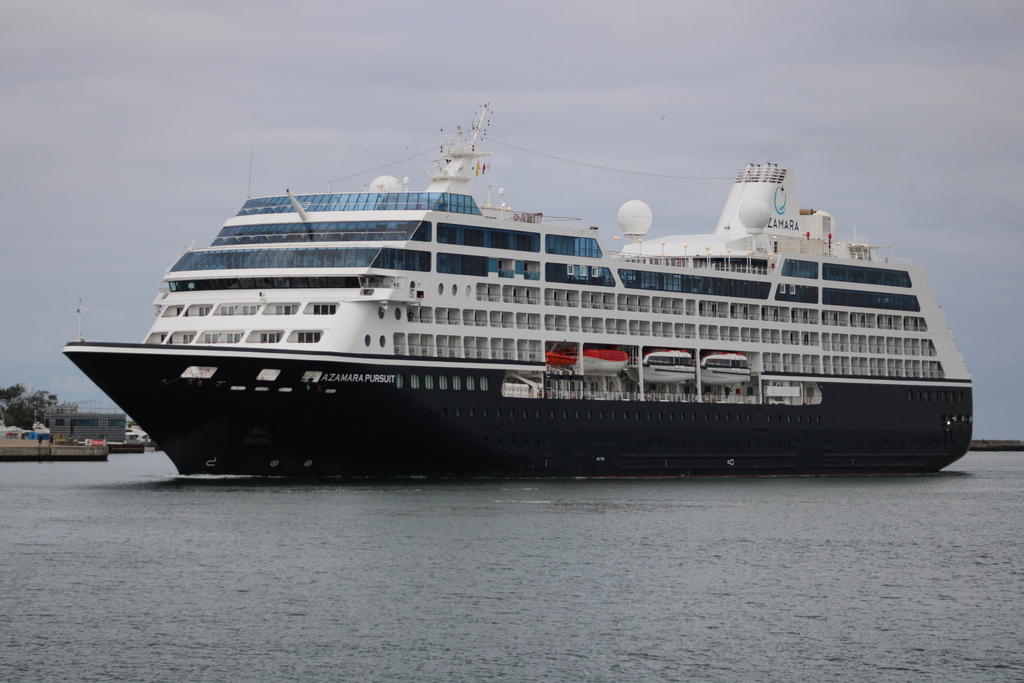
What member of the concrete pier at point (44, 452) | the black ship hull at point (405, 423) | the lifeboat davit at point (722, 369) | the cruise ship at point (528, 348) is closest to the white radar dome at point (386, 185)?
the cruise ship at point (528, 348)

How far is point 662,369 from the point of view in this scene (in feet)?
211

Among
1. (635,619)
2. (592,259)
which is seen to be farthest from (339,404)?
(635,619)

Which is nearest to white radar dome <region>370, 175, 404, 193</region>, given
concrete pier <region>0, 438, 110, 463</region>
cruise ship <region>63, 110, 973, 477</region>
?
cruise ship <region>63, 110, 973, 477</region>

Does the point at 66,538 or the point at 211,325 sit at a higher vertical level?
the point at 211,325

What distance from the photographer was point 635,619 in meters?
30.8

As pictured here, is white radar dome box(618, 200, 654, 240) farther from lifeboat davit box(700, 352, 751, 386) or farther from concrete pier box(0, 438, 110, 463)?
concrete pier box(0, 438, 110, 463)

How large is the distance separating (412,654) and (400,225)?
31659 millimetres

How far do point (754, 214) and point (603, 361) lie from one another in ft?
48.3

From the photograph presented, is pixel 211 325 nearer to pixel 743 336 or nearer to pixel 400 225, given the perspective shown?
pixel 400 225

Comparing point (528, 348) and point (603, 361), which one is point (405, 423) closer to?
point (528, 348)

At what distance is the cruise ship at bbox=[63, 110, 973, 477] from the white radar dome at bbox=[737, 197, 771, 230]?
0.09m

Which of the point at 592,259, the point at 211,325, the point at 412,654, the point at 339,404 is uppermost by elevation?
the point at 592,259

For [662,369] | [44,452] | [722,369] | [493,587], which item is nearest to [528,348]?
[662,369]

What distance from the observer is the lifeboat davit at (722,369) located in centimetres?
6675
